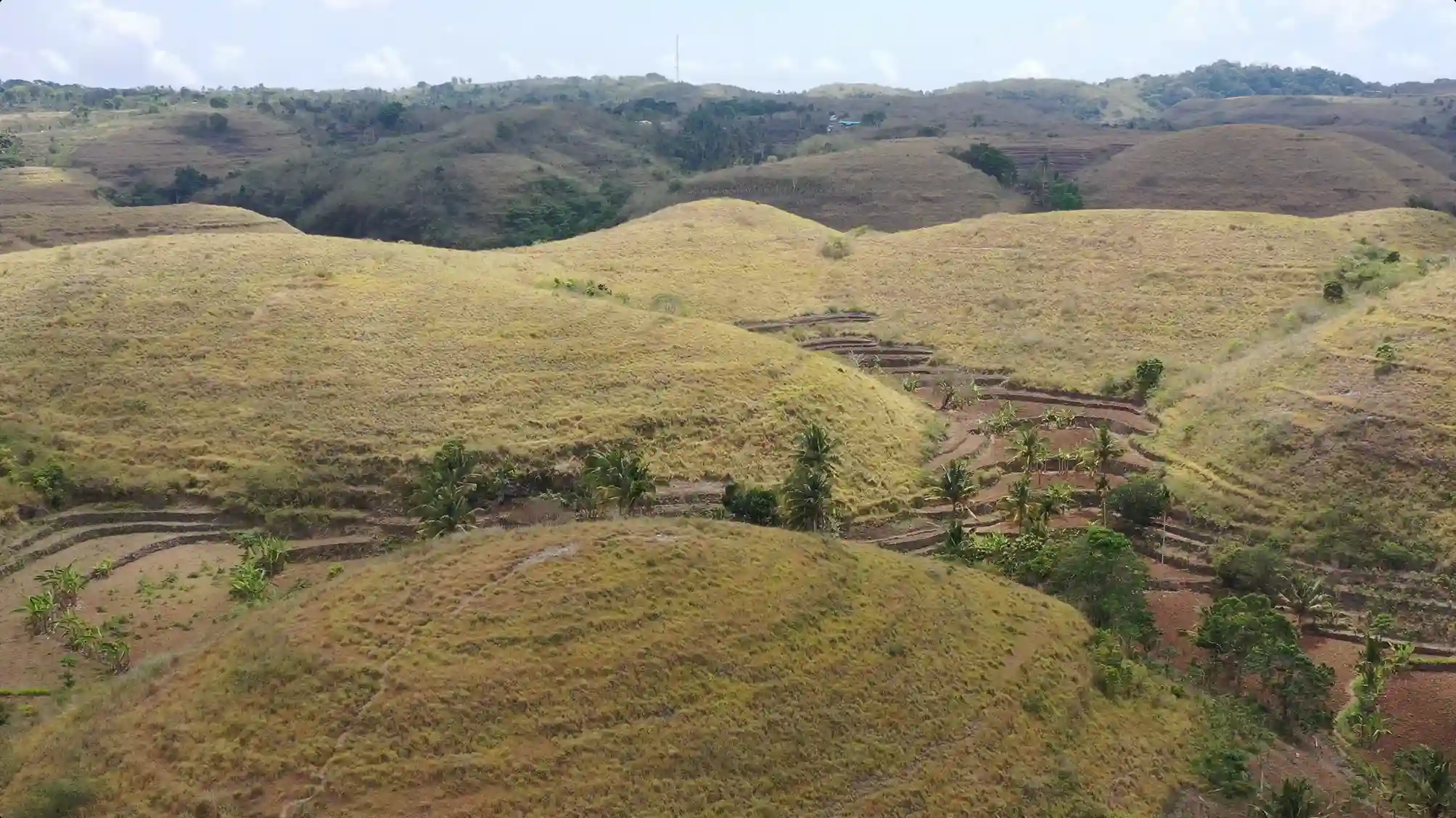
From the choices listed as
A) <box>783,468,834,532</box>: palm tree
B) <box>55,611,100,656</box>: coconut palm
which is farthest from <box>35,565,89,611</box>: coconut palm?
<box>783,468,834,532</box>: palm tree

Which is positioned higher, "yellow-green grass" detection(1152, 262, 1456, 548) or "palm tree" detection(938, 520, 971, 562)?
"yellow-green grass" detection(1152, 262, 1456, 548)

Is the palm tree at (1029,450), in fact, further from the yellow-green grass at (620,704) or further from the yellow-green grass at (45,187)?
the yellow-green grass at (45,187)

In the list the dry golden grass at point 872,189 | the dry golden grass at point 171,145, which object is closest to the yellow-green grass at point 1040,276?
the dry golden grass at point 872,189

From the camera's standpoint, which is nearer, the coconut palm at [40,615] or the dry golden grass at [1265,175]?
the coconut palm at [40,615]

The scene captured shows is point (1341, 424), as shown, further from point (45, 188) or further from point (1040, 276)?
point (45, 188)

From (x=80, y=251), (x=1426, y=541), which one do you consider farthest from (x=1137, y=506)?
(x=80, y=251)

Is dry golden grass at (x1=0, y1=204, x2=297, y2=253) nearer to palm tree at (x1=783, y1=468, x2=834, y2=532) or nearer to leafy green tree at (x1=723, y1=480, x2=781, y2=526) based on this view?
leafy green tree at (x1=723, y1=480, x2=781, y2=526)

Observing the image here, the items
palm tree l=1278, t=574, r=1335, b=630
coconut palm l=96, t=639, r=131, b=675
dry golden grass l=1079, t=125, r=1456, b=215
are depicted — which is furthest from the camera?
dry golden grass l=1079, t=125, r=1456, b=215
